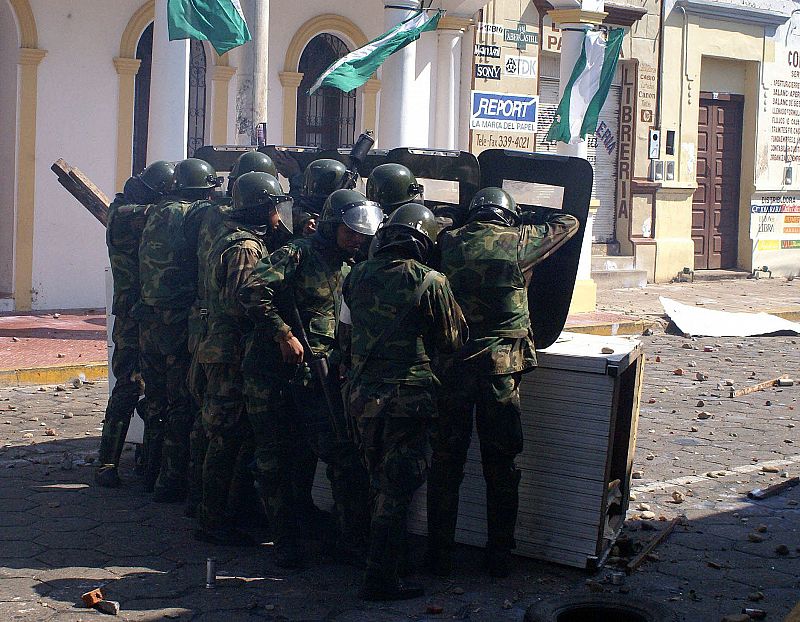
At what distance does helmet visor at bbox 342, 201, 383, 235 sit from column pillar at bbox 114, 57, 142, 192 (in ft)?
29.1

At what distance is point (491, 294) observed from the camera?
540 centimetres

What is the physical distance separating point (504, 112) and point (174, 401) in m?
10.5

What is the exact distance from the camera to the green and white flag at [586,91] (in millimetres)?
12594

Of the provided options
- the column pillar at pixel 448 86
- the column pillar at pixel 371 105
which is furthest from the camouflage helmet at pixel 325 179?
the column pillar at pixel 371 105

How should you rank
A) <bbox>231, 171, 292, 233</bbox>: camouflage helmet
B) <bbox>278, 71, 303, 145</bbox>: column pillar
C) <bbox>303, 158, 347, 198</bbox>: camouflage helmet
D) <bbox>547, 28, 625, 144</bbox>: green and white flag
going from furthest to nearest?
<bbox>278, 71, 303, 145</bbox>: column pillar < <bbox>547, 28, 625, 144</bbox>: green and white flag < <bbox>303, 158, 347, 198</bbox>: camouflage helmet < <bbox>231, 171, 292, 233</bbox>: camouflage helmet

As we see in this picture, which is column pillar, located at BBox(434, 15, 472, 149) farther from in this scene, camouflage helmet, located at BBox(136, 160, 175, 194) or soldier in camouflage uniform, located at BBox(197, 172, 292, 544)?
soldier in camouflage uniform, located at BBox(197, 172, 292, 544)

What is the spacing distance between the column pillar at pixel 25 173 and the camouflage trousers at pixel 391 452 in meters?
9.12

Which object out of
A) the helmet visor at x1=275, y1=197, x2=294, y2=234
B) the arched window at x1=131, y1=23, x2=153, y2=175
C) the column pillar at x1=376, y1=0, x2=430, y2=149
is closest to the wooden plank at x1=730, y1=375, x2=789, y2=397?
the column pillar at x1=376, y1=0, x2=430, y2=149

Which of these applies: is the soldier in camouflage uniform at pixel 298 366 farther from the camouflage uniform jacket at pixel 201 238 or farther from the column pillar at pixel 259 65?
the column pillar at pixel 259 65

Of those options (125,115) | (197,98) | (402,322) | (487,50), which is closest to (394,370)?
(402,322)

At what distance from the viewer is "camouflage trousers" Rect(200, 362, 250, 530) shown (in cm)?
580

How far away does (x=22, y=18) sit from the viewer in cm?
1298

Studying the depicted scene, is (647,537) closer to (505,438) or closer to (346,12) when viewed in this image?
(505,438)

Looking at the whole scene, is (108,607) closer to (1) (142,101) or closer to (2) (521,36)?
(1) (142,101)
